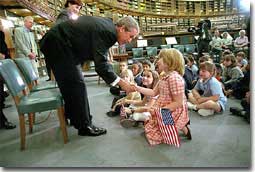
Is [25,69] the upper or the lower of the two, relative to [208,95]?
upper

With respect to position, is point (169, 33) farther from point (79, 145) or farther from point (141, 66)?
point (79, 145)

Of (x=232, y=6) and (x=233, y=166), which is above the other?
(x=232, y=6)

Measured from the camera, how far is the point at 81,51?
1635 millimetres

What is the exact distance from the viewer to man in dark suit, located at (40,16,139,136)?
5.01ft

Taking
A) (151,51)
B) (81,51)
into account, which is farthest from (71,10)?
(151,51)

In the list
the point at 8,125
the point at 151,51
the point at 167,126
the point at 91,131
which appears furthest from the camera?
A: the point at 151,51

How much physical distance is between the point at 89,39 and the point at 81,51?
108mm

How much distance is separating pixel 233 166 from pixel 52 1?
6.04 m

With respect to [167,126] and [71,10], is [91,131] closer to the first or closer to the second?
[167,126]

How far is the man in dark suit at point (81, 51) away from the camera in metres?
1.53

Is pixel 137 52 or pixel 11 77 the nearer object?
pixel 11 77

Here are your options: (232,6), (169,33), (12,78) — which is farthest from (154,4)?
Result: (12,78)

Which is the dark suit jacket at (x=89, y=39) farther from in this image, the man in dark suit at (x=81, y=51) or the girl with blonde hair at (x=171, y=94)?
the girl with blonde hair at (x=171, y=94)

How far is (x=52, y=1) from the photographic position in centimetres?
612
